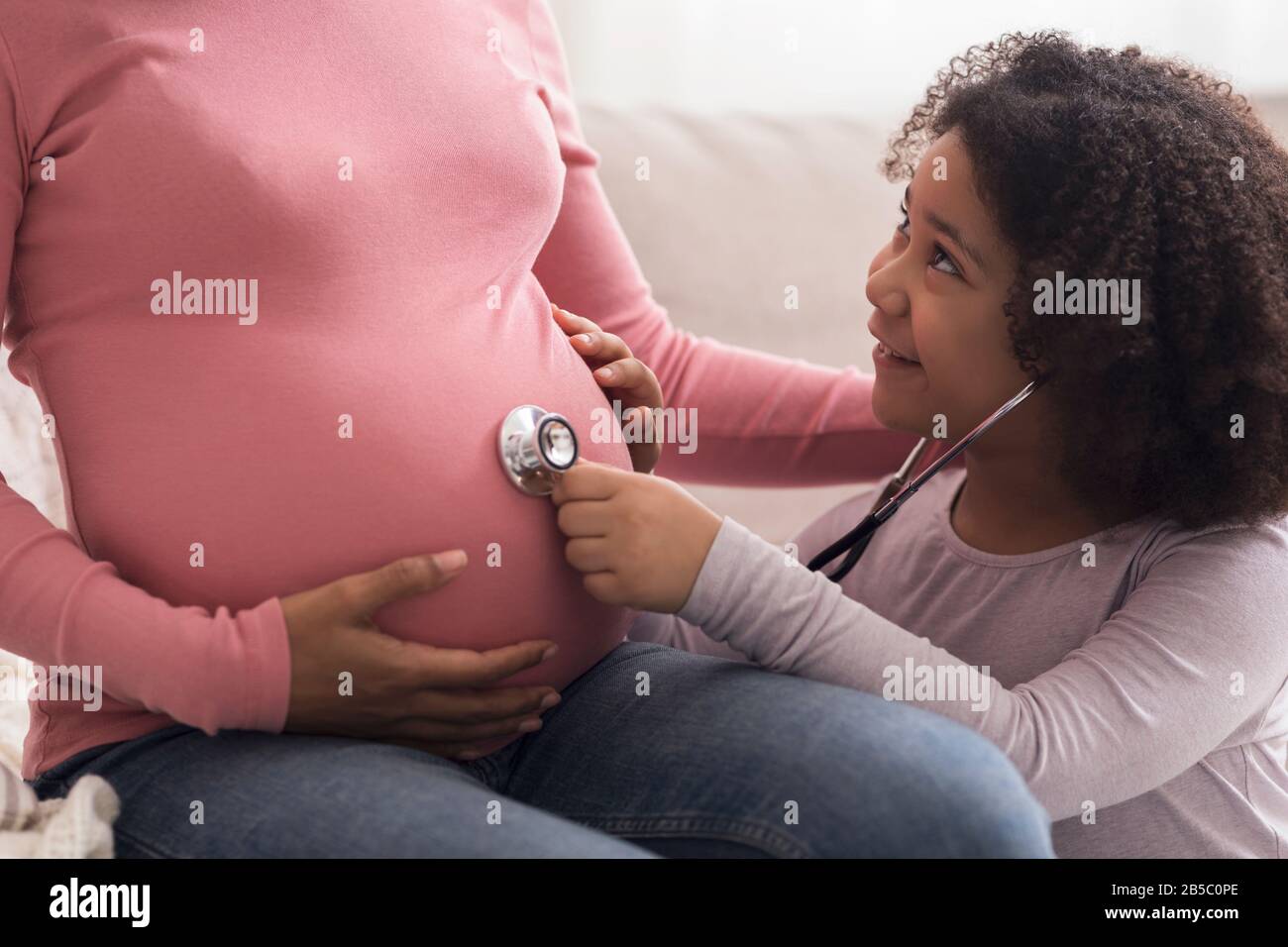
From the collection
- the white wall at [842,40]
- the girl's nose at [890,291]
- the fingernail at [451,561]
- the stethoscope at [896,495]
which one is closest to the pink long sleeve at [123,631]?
the fingernail at [451,561]

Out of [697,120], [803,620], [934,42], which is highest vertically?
[934,42]

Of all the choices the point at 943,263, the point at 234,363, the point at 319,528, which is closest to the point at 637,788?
the point at 319,528

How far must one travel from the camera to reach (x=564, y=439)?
0.82 m

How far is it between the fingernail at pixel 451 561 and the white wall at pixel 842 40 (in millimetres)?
1044

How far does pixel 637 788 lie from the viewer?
→ 778mm

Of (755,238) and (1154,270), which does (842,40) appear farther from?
(1154,270)

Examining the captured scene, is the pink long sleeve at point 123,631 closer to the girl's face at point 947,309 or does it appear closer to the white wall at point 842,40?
the girl's face at point 947,309

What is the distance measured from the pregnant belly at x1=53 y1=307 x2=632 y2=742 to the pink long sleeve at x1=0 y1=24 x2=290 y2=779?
0.04 meters

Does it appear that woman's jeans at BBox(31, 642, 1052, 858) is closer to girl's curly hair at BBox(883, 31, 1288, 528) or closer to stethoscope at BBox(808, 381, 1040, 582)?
stethoscope at BBox(808, 381, 1040, 582)

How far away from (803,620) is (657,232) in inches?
28.4
